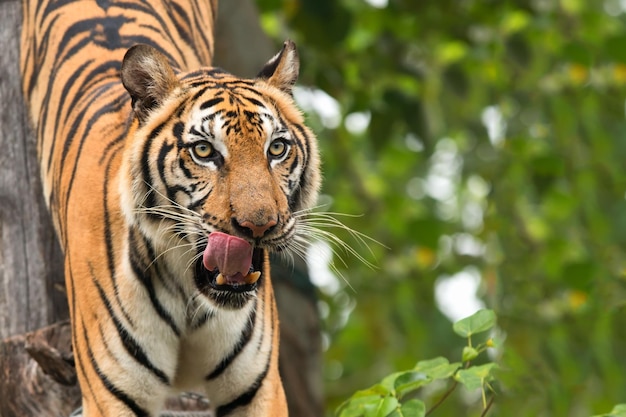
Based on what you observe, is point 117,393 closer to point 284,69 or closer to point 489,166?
point 284,69

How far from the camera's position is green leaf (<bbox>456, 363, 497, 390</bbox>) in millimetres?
3510

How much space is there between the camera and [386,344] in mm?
9930

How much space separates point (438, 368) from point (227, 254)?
2.55 ft

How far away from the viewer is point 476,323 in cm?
371

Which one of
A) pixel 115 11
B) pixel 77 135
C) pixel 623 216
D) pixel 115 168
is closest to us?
pixel 115 168

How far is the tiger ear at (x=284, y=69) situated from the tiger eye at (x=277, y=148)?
319 mm

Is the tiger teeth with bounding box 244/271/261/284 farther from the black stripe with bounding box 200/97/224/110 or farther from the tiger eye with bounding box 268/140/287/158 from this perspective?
the black stripe with bounding box 200/97/224/110

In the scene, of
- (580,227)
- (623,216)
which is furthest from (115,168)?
(580,227)

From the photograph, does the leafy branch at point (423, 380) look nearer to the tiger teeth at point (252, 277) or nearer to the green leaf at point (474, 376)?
the green leaf at point (474, 376)

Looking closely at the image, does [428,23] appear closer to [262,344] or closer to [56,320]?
[56,320]

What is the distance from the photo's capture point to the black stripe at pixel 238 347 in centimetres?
382

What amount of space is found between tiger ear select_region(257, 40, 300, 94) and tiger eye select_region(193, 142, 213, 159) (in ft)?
1.39

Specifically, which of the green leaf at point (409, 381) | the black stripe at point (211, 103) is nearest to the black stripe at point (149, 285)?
the black stripe at point (211, 103)

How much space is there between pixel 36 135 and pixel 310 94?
3020 mm
